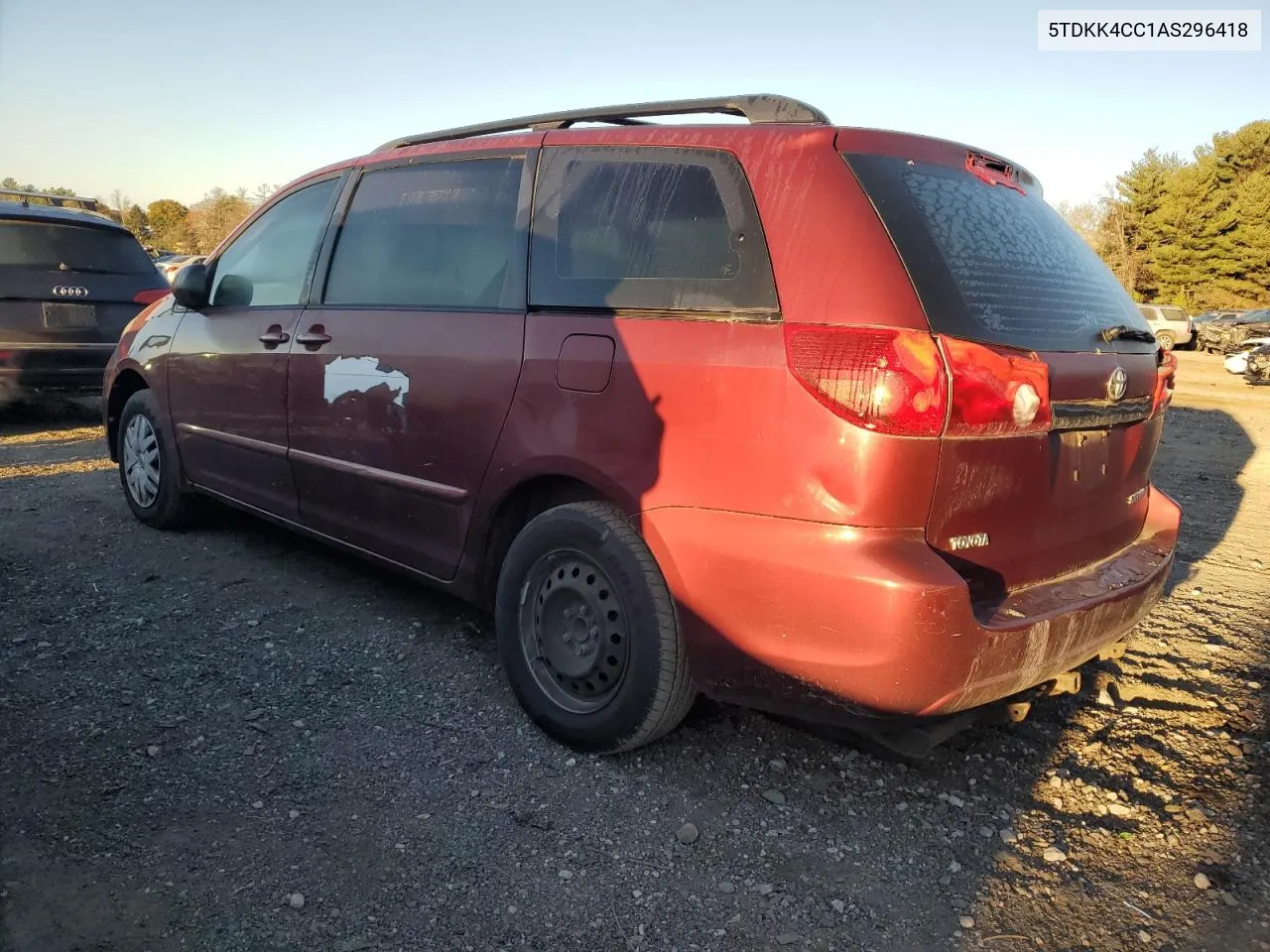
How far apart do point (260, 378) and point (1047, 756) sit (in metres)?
3.39

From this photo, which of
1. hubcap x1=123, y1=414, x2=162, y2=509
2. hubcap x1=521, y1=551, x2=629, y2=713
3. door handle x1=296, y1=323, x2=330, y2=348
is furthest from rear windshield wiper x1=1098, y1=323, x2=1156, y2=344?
hubcap x1=123, y1=414, x2=162, y2=509

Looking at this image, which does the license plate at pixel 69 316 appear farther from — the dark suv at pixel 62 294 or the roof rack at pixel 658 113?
the roof rack at pixel 658 113

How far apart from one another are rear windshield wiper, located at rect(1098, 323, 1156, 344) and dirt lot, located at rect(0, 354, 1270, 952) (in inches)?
50.1

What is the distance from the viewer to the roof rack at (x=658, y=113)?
108 inches

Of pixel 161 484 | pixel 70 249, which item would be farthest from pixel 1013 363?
pixel 70 249

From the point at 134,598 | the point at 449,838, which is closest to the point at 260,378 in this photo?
the point at 134,598

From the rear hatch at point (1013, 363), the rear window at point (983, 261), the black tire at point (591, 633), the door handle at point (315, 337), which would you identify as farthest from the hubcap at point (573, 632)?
the door handle at point (315, 337)

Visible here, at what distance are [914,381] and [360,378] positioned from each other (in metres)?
2.15

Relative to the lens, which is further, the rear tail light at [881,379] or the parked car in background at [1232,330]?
the parked car in background at [1232,330]

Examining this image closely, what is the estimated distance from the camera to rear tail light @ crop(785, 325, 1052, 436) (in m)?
2.22

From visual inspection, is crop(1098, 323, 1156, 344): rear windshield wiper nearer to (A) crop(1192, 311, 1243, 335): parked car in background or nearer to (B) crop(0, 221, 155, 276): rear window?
Answer: (B) crop(0, 221, 155, 276): rear window

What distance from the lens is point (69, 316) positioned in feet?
24.9

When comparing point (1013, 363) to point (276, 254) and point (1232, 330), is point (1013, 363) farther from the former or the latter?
point (1232, 330)

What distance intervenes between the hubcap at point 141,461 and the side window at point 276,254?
3.07 ft
